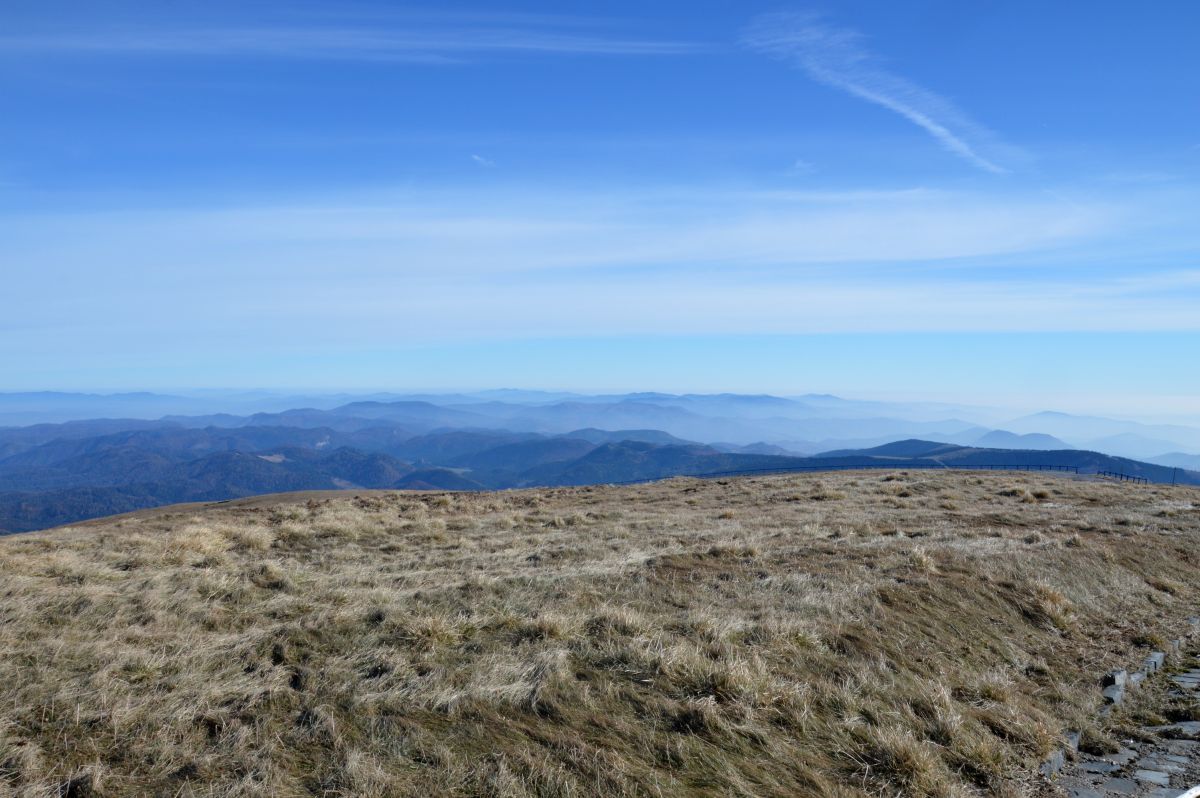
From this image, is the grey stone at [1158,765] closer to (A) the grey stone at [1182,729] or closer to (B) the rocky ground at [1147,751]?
(B) the rocky ground at [1147,751]

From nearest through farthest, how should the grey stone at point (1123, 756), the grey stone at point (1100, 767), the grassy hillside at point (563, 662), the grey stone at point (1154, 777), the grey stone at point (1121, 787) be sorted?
1. the grassy hillside at point (563, 662)
2. the grey stone at point (1121, 787)
3. the grey stone at point (1154, 777)
4. the grey stone at point (1100, 767)
5. the grey stone at point (1123, 756)

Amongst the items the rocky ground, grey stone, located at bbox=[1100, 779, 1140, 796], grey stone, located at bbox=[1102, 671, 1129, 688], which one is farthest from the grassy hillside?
grey stone, located at bbox=[1100, 779, 1140, 796]

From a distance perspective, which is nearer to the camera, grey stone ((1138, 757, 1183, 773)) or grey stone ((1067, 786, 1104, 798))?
grey stone ((1067, 786, 1104, 798))

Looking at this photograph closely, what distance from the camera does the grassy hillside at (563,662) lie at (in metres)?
6.36

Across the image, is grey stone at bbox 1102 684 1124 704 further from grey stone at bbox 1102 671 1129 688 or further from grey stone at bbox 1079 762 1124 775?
grey stone at bbox 1079 762 1124 775

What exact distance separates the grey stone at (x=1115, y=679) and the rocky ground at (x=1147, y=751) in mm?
79

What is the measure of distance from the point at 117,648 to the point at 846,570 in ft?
39.6

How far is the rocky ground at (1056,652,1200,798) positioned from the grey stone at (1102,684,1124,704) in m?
0.04

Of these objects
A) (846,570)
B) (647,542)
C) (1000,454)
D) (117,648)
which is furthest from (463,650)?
(1000,454)

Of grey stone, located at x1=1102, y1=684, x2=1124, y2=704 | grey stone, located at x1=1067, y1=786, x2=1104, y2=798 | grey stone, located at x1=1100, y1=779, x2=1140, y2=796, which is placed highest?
grey stone, located at x1=1102, y1=684, x2=1124, y2=704

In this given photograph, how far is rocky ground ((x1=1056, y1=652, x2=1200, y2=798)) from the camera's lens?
706 cm

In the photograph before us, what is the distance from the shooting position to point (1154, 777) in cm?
729

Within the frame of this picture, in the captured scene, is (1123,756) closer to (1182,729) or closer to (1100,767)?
(1100,767)

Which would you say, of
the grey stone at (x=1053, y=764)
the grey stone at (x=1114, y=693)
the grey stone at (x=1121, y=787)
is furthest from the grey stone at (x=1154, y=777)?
the grey stone at (x=1114, y=693)
